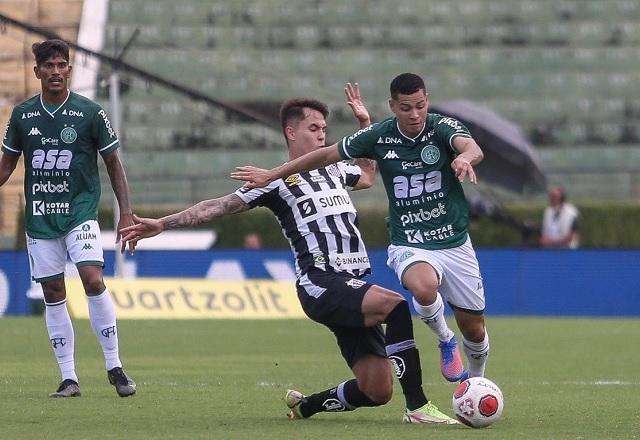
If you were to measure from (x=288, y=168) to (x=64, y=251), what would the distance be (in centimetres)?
229

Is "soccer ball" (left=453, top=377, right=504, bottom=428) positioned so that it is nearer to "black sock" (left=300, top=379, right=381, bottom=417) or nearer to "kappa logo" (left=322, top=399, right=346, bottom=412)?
"black sock" (left=300, top=379, right=381, bottom=417)

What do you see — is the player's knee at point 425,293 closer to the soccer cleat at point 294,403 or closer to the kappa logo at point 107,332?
the soccer cleat at point 294,403

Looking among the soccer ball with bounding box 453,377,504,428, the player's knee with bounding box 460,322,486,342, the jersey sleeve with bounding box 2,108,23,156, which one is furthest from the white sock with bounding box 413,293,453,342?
the jersey sleeve with bounding box 2,108,23,156

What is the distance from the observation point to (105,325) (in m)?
9.66

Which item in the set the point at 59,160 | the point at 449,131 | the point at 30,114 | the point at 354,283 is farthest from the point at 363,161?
the point at 30,114

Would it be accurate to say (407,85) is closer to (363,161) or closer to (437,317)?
(363,161)

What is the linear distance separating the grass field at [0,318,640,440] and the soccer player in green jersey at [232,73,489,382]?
0.69m

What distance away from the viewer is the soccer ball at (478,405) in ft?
25.0

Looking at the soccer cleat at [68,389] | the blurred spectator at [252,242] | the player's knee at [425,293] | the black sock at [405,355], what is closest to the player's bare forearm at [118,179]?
the soccer cleat at [68,389]

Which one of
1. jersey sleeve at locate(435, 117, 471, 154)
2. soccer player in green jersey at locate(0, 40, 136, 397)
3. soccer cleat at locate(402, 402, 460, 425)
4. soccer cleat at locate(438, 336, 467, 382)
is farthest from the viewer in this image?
soccer player in green jersey at locate(0, 40, 136, 397)

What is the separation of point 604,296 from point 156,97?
1101cm

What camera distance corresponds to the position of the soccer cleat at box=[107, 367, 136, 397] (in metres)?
9.42

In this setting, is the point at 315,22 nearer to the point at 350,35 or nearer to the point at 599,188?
the point at 350,35

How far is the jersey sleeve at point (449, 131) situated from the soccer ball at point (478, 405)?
4.88 ft
